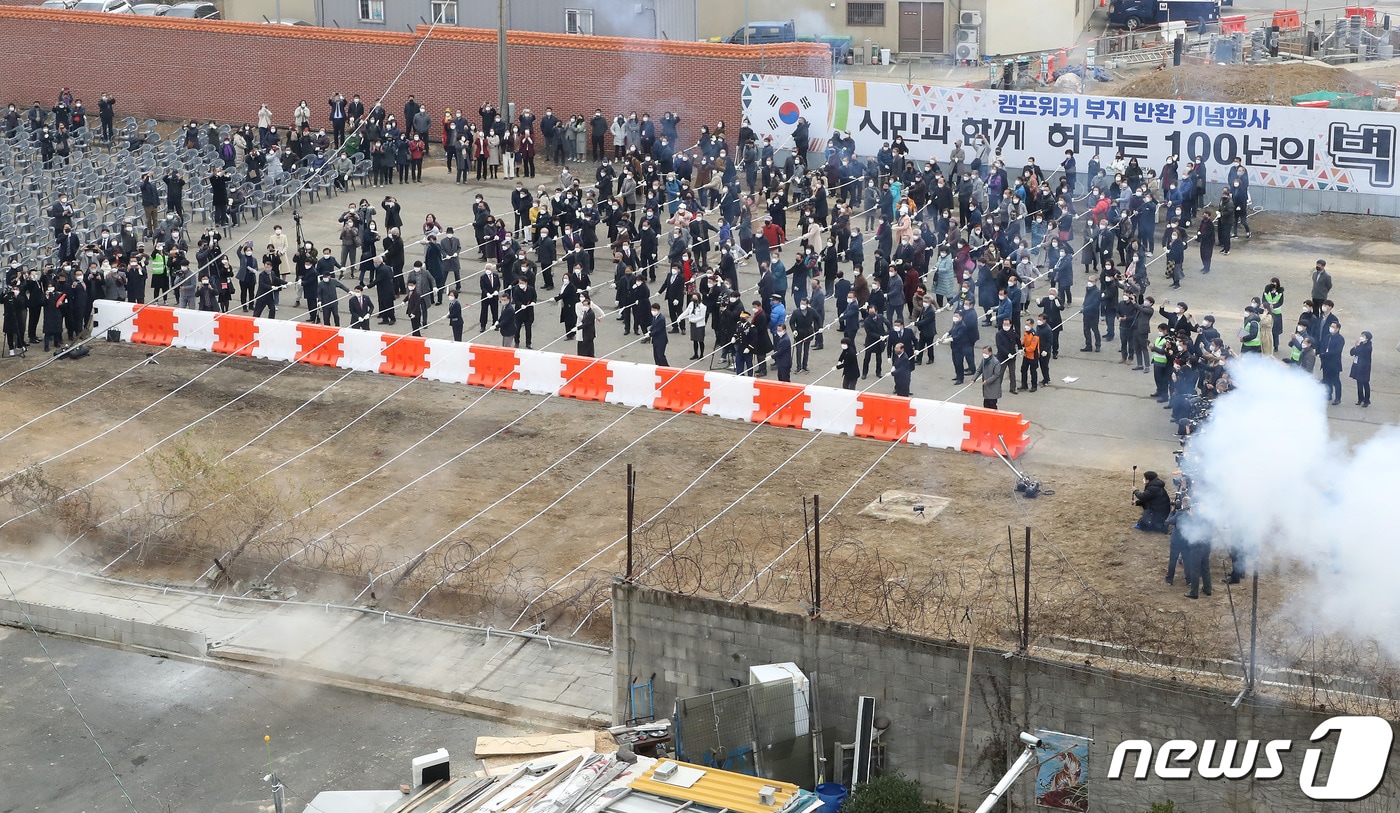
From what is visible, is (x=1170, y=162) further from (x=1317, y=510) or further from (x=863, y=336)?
(x=1317, y=510)

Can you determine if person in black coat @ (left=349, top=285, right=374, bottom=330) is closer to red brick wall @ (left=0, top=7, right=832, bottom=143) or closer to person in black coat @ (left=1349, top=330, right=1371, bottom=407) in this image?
red brick wall @ (left=0, top=7, right=832, bottom=143)

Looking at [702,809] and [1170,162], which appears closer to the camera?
[702,809]

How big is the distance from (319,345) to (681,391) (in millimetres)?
6243

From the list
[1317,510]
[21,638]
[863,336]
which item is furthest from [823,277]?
[21,638]

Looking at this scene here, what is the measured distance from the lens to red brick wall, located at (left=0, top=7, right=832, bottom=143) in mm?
39375

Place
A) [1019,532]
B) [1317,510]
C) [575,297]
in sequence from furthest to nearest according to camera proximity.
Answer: [575,297] → [1019,532] → [1317,510]

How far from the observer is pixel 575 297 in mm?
28609

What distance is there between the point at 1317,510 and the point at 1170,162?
51.3 ft

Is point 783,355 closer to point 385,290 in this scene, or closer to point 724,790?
point 385,290

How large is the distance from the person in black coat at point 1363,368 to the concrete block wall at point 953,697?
38.4 ft

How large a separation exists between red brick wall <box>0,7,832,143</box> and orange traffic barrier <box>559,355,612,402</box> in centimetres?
1435

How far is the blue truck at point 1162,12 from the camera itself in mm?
51438

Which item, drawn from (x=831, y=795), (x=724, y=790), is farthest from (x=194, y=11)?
(x=724, y=790)

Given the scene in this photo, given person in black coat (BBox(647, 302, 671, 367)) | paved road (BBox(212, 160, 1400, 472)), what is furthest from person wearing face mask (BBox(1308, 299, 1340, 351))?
person in black coat (BBox(647, 302, 671, 367))
